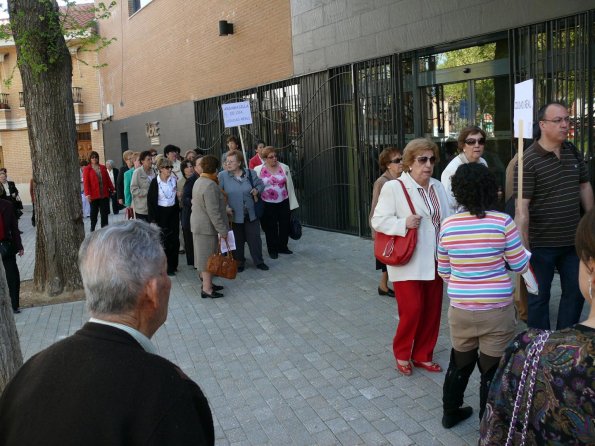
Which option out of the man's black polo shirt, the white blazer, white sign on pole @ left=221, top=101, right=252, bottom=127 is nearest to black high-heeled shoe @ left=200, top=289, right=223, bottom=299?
the white blazer

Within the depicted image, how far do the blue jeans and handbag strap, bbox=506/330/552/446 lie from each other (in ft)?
10.2

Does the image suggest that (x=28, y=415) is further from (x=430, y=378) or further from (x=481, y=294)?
(x=430, y=378)

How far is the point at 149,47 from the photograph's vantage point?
20.2 meters

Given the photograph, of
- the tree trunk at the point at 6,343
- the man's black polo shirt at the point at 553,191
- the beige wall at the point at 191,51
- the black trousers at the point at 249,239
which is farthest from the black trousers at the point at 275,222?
the tree trunk at the point at 6,343

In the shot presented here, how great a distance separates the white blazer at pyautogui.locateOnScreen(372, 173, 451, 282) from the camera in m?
4.48

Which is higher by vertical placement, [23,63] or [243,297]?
[23,63]

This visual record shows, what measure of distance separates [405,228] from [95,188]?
1050cm

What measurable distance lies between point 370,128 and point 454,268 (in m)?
6.83

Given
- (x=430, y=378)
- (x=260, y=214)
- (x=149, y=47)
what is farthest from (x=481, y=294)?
(x=149, y=47)

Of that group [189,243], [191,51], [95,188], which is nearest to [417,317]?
[189,243]

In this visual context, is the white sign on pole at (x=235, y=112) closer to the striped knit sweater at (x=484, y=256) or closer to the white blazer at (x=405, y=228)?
the white blazer at (x=405, y=228)

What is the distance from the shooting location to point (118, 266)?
1.74 metres

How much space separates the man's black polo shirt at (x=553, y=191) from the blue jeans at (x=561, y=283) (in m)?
0.11

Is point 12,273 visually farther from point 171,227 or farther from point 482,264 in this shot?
point 482,264
